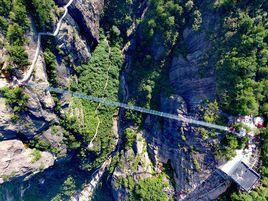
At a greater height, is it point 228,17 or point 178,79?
point 228,17

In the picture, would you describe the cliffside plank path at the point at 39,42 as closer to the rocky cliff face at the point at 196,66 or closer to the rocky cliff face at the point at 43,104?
the rocky cliff face at the point at 43,104

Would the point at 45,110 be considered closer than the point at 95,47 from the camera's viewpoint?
Yes

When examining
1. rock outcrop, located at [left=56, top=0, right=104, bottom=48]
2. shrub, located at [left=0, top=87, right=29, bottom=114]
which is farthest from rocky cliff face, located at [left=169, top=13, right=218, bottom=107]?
shrub, located at [left=0, top=87, right=29, bottom=114]

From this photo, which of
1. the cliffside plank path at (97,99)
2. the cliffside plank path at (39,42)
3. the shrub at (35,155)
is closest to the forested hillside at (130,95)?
the shrub at (35,155)

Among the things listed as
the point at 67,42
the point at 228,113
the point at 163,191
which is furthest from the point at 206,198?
the point at 67,42

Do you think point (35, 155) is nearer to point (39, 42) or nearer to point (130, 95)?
point (39, 42)

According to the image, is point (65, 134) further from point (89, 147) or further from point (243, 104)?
point (243, 104)

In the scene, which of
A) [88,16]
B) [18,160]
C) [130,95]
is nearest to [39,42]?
[88,16]

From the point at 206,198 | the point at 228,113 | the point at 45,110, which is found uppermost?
the point at 228,113
